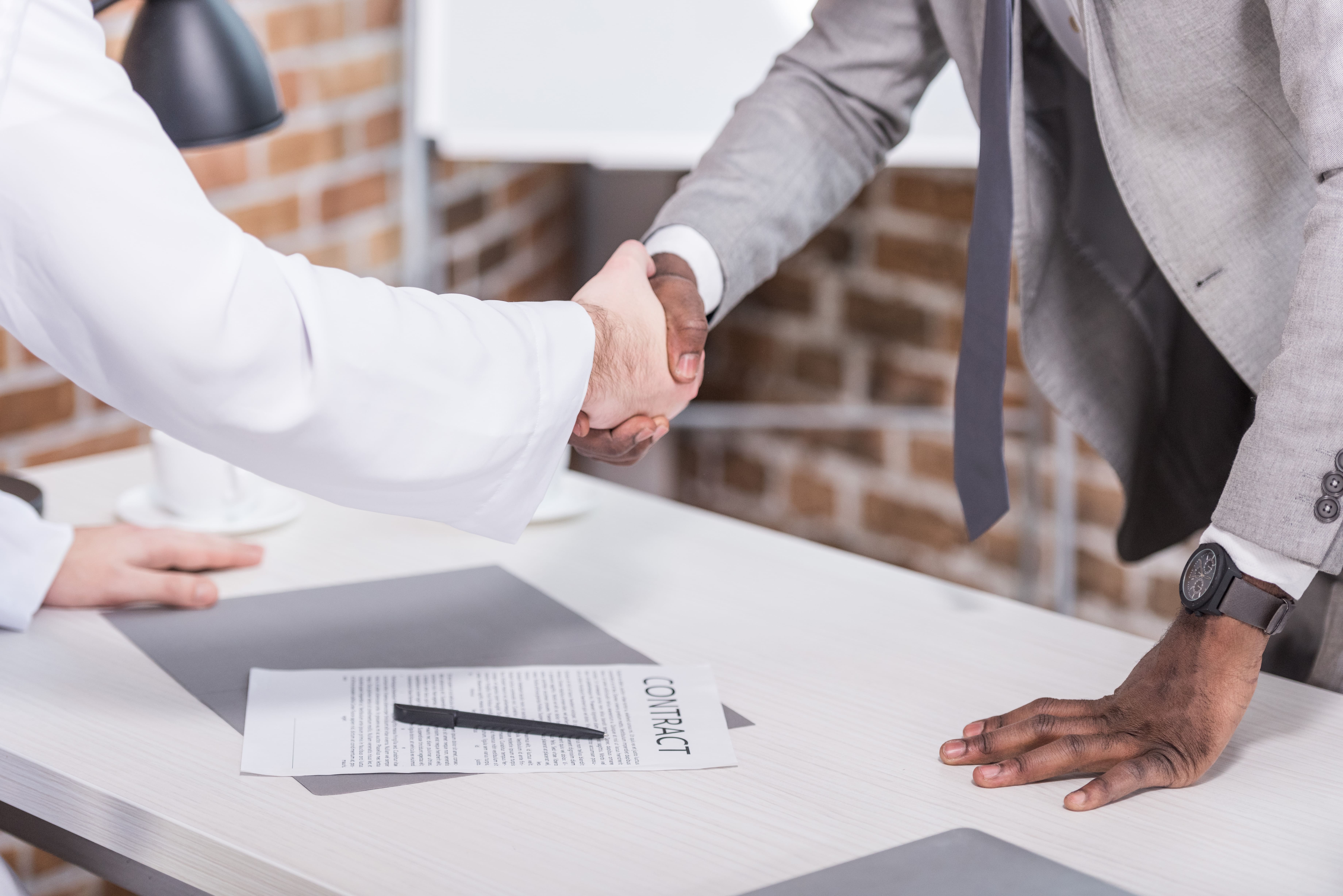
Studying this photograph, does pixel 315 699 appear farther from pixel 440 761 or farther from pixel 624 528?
pixel 624 528

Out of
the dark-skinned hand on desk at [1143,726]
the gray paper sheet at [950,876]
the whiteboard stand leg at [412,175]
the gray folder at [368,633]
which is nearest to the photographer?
the gray paper sheet at [950,876]

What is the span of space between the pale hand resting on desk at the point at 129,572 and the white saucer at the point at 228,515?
0.05m

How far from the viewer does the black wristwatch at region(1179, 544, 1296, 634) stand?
2.45ft

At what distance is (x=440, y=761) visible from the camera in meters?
0.74

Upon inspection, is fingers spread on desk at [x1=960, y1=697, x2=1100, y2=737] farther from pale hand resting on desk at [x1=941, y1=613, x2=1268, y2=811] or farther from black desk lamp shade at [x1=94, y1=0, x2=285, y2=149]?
black desk lamp shade at [x1=94, y1=0, x2=285, y2=149]

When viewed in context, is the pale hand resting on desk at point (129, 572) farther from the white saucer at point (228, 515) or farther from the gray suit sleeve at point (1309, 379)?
the gray suit sleeve at point (1309, 379)

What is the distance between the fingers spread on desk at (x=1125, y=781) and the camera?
70cm

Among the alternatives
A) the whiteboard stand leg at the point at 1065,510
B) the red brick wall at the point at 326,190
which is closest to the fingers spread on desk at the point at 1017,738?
the red brick wall at the point at 326,190

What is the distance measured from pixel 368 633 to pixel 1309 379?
61 centimetres

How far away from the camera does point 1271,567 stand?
2.49ft

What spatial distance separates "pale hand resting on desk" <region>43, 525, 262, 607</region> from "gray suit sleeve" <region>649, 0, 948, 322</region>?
46 centimetres

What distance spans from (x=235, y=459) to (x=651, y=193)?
5.65 feet

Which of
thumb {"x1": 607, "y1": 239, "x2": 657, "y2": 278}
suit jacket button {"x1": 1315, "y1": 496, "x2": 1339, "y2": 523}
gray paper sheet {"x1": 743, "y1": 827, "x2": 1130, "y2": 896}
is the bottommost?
gray paper sheet {"x1": 743, "y1": 827, "x2": 1130, "y2": 896}

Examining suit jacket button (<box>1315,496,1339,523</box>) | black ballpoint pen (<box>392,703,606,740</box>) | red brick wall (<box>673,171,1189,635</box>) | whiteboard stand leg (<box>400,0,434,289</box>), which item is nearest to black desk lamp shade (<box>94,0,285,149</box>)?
black ballpoint pen (<box>392,703,606,740</box>)
